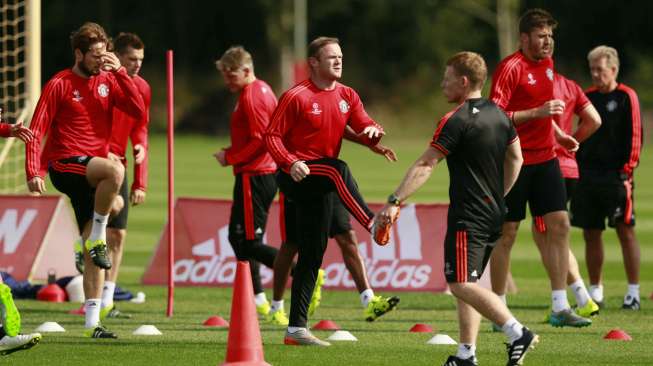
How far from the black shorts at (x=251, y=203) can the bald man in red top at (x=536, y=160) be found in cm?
234

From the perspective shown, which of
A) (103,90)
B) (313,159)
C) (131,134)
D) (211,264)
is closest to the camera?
(313,159)

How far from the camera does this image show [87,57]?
10.9m

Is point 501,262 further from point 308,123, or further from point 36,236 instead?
point 36,236

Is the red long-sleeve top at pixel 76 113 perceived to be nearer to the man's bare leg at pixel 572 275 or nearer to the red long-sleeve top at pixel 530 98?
the red long-sleeve top at pixel 530 98

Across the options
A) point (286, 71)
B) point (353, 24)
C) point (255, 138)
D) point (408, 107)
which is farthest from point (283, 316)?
point (353, 24)

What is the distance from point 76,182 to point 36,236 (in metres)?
4.72

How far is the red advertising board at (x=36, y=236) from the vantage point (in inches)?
604

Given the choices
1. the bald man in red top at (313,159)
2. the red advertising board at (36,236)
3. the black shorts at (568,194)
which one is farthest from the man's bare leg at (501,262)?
the red advertising board at (36,236)

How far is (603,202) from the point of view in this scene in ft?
45.0

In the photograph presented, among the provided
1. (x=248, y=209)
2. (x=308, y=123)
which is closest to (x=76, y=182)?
(x=308, y=123)

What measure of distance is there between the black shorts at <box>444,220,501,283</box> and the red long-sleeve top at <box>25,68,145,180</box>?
3264 mm

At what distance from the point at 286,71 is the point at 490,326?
55.1 metres

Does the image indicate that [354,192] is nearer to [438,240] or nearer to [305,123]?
[305,123]

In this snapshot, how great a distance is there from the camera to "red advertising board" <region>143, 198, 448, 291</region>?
1476 cm
